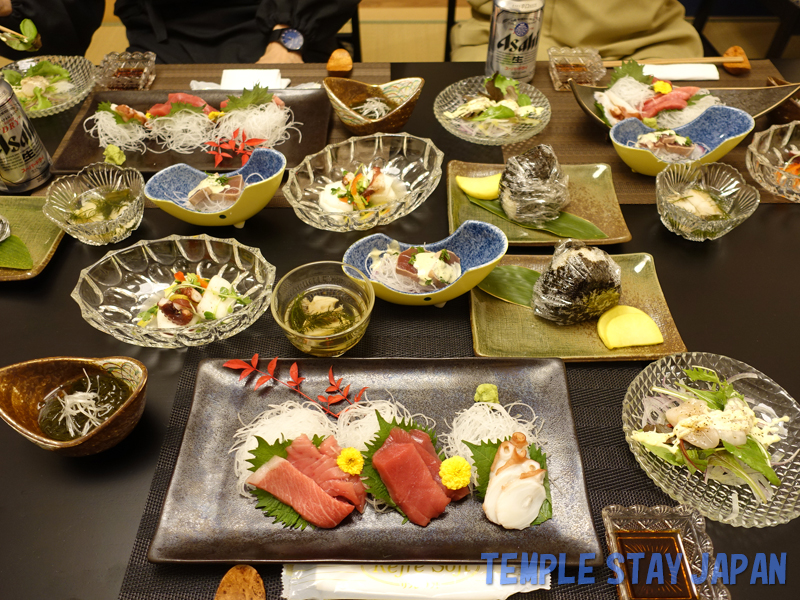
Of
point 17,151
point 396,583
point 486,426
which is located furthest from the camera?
point 17,151

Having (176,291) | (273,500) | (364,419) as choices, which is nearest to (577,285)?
(364,419)

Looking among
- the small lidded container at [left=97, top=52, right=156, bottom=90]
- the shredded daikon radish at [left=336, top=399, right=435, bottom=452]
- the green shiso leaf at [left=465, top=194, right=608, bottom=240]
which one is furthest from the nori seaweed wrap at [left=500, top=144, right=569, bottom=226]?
the small lidded container at [left=97, top=52, right=156, bottom=90]

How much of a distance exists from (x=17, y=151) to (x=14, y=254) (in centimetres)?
52

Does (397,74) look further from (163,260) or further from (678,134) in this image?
(163,260)

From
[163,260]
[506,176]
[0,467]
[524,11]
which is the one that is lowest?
[0,467]

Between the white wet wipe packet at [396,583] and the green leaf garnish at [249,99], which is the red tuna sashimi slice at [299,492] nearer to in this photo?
the white wet wipe packet at [396,583]

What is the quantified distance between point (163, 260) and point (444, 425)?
1227 mm

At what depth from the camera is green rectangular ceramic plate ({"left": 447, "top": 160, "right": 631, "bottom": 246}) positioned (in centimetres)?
214

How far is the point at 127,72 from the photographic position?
2.97m

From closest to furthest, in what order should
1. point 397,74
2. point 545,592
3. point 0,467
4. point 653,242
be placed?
1. point 545,592
2. point 0,467
3. point 653,242
4. point 397,74

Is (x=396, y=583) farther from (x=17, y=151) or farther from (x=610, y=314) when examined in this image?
(x=17, y=151)

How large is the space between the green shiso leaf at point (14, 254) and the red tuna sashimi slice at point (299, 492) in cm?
132

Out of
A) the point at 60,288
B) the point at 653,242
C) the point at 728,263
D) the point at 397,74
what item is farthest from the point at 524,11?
the point at 60,288

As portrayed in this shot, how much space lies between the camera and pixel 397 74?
3.05 meters
